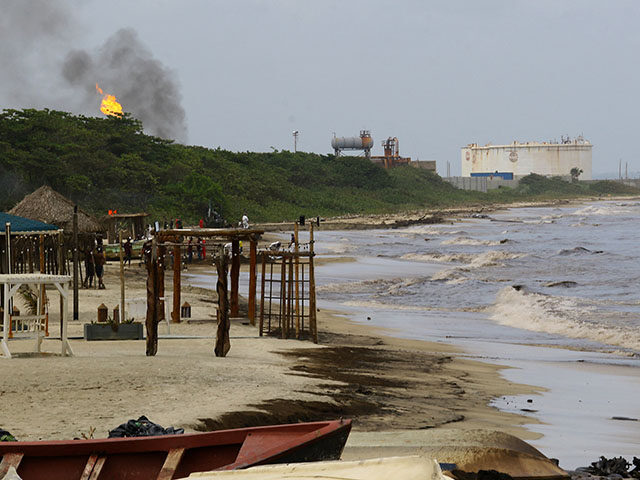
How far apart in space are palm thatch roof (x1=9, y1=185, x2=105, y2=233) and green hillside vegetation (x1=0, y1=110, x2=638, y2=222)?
61.0ft

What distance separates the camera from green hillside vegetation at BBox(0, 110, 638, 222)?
201 feet

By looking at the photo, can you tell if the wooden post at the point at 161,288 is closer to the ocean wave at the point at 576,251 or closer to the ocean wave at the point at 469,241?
Result: the ocean wave at the point at 576,251

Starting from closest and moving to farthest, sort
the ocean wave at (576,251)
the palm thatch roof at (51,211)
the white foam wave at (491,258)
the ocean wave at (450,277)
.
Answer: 1. the palm thatch roof at (51,211)
2. the ocean wave at (450,277)
3. the white foam wave at (491,258)
4. the ocean wave at (576,251)

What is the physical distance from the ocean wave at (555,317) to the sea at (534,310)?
1.5 inches

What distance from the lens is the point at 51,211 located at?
34.7 m

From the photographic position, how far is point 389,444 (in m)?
10.2

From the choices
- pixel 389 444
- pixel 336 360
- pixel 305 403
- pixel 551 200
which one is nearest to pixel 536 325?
pixel 336 360

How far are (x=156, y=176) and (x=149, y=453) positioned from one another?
64809 millimetres

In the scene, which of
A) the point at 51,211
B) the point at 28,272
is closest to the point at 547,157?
the point at 51,211

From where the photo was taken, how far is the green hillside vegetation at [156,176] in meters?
61.2

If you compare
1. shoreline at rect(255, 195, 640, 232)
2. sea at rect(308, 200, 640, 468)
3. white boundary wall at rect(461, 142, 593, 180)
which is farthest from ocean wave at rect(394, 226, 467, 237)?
white boundary wall at rect(461, 142, 593, 180)

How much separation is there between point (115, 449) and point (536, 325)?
19.1m

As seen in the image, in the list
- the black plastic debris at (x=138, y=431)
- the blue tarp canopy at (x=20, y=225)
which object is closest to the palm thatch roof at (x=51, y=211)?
the blue tarp canopy at (x=20, y=225)

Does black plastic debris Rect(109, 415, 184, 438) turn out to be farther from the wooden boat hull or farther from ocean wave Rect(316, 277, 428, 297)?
ocean wave Rect(316, 277, 428, 297)
